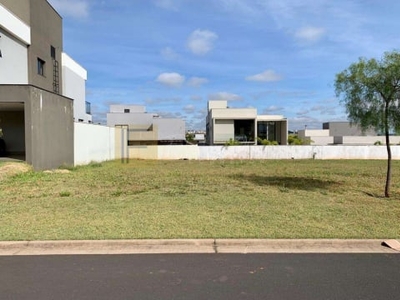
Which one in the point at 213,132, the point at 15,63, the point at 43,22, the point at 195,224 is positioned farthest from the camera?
the point at 213,132

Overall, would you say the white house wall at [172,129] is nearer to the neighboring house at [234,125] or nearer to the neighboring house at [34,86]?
the neighboring house at [234,125]

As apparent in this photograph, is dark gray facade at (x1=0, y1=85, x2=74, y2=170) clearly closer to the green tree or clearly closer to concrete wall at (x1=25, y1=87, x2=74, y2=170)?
concrete wall at (x1=25, y1=87, x2=74, y2=170)

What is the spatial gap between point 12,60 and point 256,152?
20356 millimetres

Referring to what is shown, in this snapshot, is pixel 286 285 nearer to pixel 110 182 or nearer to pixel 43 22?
pixel 110 182

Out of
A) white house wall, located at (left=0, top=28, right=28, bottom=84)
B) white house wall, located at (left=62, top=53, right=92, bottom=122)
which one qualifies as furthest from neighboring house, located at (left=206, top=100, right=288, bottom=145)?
white house wall, located at (left=0, top=28, right=28, bottom=84)

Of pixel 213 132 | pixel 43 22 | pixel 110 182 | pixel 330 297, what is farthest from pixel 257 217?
pixel 213 132

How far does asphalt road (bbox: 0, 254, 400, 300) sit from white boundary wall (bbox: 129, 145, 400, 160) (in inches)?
1049

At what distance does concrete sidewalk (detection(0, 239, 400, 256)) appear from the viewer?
558 cm

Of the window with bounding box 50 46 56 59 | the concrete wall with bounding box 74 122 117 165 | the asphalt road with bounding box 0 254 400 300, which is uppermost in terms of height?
the window with bounding box 50 46 56 59

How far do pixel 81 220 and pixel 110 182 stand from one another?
6.16m

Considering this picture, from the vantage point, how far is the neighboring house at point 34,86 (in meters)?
15.3

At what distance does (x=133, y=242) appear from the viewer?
5.83m

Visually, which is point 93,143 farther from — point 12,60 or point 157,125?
point 157,125

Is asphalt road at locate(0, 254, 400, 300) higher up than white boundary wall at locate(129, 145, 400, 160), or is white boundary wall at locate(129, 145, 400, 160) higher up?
white boundary wall at locate(129, 145, 400, 160)
